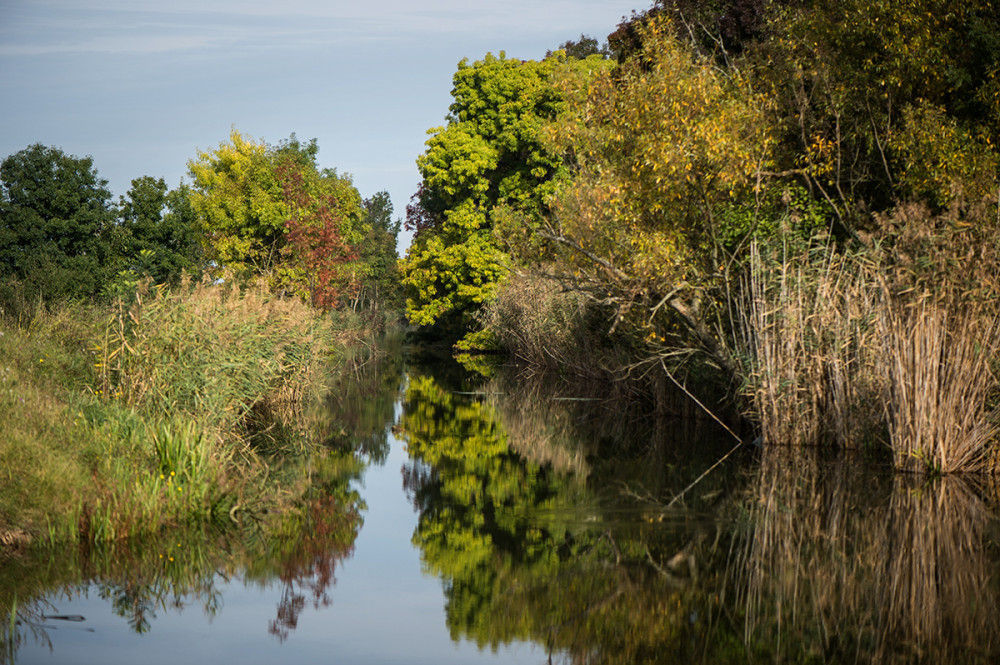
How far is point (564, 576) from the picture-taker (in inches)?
353

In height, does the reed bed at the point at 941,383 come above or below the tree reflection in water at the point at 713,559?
above

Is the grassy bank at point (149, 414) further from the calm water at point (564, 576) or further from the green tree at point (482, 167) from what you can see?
the green tree at point (482, 167)

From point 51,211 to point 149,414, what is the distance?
37.4m

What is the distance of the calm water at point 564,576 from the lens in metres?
7.30

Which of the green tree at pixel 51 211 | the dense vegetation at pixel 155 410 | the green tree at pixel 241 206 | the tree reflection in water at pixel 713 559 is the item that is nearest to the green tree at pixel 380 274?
the green tree at pixel 241 206

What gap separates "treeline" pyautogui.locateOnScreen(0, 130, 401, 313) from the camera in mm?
40375

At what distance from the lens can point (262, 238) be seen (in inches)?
1886

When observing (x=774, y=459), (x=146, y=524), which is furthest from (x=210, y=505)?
(x=774, y=459)

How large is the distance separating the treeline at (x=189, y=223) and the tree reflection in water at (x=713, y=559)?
89.6ft

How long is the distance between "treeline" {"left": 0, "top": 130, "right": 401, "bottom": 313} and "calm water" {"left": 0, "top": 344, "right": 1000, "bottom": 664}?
1093 inches

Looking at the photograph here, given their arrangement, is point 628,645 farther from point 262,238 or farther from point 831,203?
point 262,238

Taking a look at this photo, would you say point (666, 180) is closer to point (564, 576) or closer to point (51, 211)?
point (564, 576)

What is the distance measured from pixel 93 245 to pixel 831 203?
37.9m

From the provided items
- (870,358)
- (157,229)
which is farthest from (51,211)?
(870,358)
